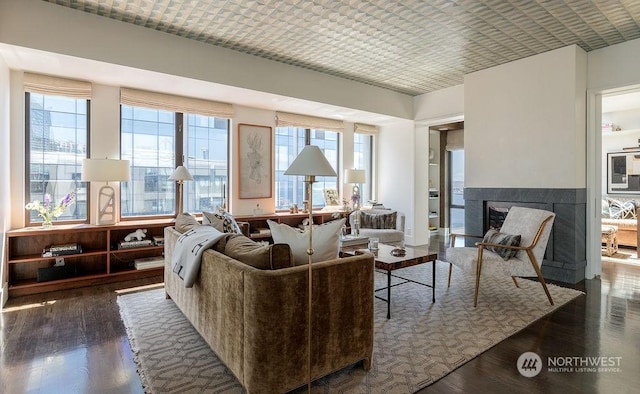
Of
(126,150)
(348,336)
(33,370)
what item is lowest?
(33,370)

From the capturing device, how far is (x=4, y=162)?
3529 millimetres

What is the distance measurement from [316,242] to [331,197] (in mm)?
4537

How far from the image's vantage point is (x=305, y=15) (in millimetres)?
3430

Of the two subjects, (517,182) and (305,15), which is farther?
(517,182)

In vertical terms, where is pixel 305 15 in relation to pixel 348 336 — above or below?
above

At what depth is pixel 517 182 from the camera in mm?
4660

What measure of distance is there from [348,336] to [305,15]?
3042 millimetres

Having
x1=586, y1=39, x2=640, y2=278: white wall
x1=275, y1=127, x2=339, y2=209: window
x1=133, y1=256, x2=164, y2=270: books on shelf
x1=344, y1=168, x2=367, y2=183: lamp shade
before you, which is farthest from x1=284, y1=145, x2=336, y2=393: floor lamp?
x1=344, y1=168, x2=367, y2=183: lamp shade

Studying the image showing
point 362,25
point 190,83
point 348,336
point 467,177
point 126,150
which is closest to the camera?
point 348,336

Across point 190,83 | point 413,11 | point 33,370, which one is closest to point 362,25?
point 413,11

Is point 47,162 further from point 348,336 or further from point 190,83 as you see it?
point 348,336

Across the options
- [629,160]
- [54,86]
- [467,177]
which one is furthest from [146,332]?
[629,160]

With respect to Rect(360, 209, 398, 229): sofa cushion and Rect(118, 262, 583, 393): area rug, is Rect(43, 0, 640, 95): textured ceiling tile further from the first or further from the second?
Rect(118, 262, 583, 393): area rug

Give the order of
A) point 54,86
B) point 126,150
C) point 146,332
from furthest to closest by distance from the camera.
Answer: point 126,150 → point 54,86 → point 146,332
